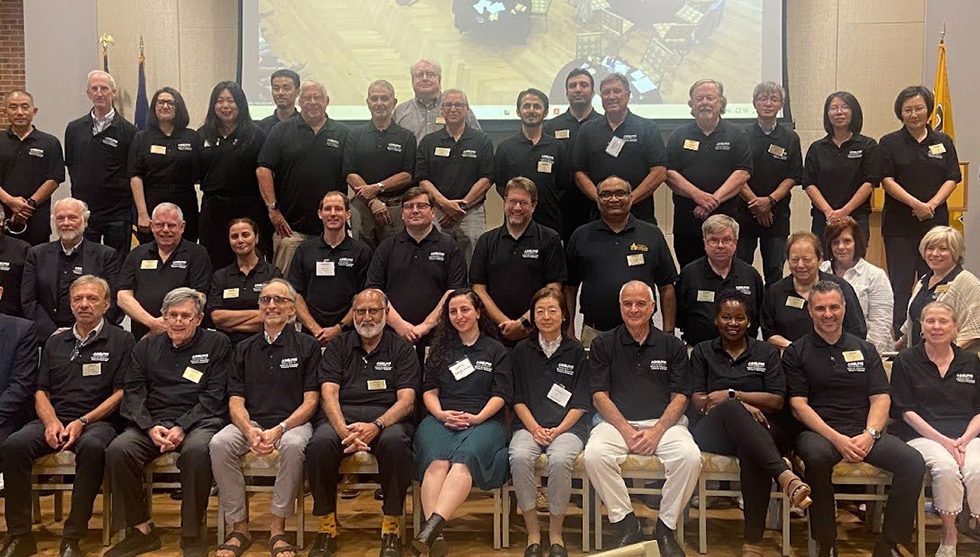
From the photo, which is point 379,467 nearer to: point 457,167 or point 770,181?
point 457,167

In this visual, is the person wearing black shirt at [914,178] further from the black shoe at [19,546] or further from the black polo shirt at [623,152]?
the black shoe at [19,546]

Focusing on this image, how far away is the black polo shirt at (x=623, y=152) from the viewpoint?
5332mm

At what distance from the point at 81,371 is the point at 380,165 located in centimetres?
203

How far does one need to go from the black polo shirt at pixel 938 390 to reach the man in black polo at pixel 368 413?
7.93 ft

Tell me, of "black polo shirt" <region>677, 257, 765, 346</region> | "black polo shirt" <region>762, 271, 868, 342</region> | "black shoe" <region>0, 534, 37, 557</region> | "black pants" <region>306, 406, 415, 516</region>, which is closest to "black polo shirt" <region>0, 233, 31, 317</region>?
Answer: "black shoe" <region>0, 534, 37, 557</region>

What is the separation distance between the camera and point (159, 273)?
502 centimetres

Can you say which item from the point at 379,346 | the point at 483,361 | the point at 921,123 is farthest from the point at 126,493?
the point at 921,123

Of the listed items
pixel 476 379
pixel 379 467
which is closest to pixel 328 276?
pixel 476 379

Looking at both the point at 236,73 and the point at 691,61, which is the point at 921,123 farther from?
the point at 236,73

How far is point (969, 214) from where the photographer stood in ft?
26.6

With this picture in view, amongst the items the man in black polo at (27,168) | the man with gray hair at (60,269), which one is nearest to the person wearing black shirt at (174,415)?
the man with gray hair at (60,269)

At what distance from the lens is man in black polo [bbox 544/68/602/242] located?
18.1ft

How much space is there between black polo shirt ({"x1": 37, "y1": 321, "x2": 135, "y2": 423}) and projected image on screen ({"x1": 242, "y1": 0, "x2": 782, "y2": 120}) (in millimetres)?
3847

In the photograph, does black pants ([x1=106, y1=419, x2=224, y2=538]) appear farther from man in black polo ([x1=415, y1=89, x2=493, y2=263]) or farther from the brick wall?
the brick wall
